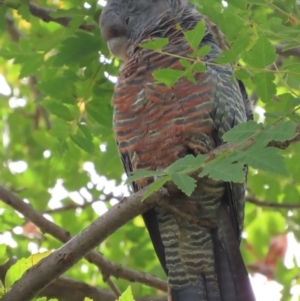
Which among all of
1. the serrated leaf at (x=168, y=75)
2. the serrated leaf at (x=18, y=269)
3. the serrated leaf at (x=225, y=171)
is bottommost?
the serrated leaf at (x=225, y=171)

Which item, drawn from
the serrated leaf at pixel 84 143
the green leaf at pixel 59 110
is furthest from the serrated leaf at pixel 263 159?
the green leaf at pixel 59 110

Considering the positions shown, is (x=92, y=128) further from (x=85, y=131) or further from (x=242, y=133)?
(x=242, y=133)

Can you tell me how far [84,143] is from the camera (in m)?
3.79

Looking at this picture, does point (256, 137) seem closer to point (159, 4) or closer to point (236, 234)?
point (236, 234)

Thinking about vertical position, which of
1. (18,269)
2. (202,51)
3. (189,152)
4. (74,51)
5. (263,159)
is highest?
(74,51)

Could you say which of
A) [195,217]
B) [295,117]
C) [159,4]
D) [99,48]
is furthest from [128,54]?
[295,117]

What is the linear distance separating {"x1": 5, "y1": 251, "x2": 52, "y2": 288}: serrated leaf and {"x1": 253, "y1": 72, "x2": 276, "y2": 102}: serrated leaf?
1.22 m

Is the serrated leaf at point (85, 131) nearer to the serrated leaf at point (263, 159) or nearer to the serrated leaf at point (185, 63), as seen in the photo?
the serrated leaf at point (185, 63)

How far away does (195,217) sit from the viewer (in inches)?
141

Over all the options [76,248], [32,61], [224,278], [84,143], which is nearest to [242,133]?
[76,248]

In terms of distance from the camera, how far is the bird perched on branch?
350 cm

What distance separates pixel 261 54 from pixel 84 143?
1493 millimetres

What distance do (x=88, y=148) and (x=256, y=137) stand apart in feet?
5.20

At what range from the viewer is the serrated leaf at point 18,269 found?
9.31 ft
